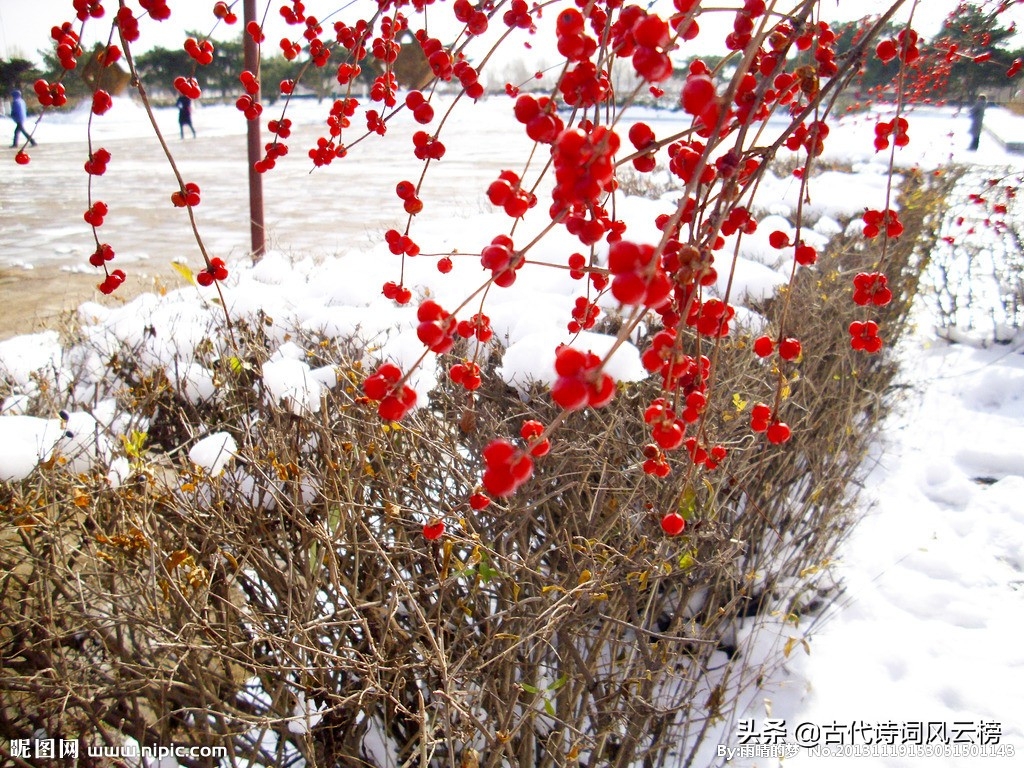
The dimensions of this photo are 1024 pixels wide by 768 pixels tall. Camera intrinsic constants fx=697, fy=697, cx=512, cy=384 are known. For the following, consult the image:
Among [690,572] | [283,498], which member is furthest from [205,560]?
[690,572]

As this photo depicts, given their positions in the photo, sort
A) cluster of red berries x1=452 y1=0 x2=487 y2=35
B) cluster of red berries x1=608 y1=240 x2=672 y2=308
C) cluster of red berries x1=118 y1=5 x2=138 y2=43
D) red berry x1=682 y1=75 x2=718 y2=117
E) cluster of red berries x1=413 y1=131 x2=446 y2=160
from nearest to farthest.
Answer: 1. cluster of red berries x1=608 y1=240 x2=672 y2=308
2. red berry x1=682 y1=75 x2=718 y2=117
3. cluster of red berries x1=118 y1=5 x2=138 y2=43
4. cluster of red berries x1=452 y1=0 x2=487 y2=35
5. cluster of red berries x1=413 y1=131 x2=446 y2=160

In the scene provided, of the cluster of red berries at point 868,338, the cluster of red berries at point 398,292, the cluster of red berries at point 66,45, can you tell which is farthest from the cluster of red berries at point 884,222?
the cluster of red berries at point 66,45

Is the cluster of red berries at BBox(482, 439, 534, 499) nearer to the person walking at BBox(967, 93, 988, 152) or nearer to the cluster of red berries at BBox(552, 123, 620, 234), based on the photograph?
the cluster of red berries at BBox(552, 123, 620, 234)

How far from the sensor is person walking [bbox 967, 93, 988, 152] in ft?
28.3

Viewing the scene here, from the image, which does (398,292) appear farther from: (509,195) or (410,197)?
(509,195)

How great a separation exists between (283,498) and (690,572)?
3.46ft

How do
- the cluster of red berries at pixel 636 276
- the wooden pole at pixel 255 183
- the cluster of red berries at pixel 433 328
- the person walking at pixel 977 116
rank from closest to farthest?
1. the cluster of red berries at pixel 636 276
2. the cluster of red berries at pixel 433 328
3. the wooden pole at pixel 255 183
4. the person walking at pixel 977 116

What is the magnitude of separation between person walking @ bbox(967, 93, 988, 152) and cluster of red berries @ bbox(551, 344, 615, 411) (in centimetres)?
1008

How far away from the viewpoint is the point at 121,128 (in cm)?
2400

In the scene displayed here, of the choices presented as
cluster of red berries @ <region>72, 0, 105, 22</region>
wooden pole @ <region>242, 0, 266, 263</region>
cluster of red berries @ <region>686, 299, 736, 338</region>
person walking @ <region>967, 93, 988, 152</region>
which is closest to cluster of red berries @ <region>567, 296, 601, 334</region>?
cluster of red berries @ <region>686, 299, 736, 338</region>

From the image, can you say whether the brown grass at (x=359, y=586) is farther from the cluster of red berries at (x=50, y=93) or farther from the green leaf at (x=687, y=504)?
the cluster of red berries at (x=50, y=93)

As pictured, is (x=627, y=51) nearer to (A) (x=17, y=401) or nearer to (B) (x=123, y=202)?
(A) (x=17, y=401)

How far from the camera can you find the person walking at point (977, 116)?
8.63 metres

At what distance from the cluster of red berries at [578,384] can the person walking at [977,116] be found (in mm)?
10083
